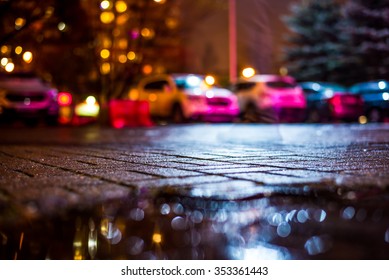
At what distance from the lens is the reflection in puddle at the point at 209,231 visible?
274 cm

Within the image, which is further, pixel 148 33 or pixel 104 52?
pixel 104 52

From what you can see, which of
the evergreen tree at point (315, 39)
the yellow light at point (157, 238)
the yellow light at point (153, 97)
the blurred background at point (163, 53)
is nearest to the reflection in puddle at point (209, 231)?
the yellow light at point (157, 238)

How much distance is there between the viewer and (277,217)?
10.4ft

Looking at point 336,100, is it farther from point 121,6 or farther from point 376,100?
point 121,6

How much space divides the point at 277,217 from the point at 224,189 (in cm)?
39

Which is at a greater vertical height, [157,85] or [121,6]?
[121,6]

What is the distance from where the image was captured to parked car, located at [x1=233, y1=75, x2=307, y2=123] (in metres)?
20.3

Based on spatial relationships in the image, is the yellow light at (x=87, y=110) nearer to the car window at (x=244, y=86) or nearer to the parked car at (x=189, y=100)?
the parked car at (x=189, y=100)

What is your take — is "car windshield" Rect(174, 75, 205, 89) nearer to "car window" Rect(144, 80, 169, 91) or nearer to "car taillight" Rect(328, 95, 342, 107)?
"car window" Rect(144, 80, 169, 91)

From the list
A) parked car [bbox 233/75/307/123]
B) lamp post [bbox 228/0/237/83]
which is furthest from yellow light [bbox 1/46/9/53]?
lamp post [bbox 228/0/237/83]

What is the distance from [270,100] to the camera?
66.4ft

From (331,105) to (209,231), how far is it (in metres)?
19.4

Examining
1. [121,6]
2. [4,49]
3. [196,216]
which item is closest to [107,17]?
[121,6]

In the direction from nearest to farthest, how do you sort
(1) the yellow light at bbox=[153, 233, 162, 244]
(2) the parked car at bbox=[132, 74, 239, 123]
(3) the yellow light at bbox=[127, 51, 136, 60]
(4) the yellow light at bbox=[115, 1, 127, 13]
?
(1) the yellow light at bbox=[153, 233, 162, 244] → (4) the yellow light at bbox=[115, 1, 127, 13] → (2) the parked car at bbox=[132, 74, 239, 123] → (3) the yellow light at bbox=[127, 51, 136, 60]
